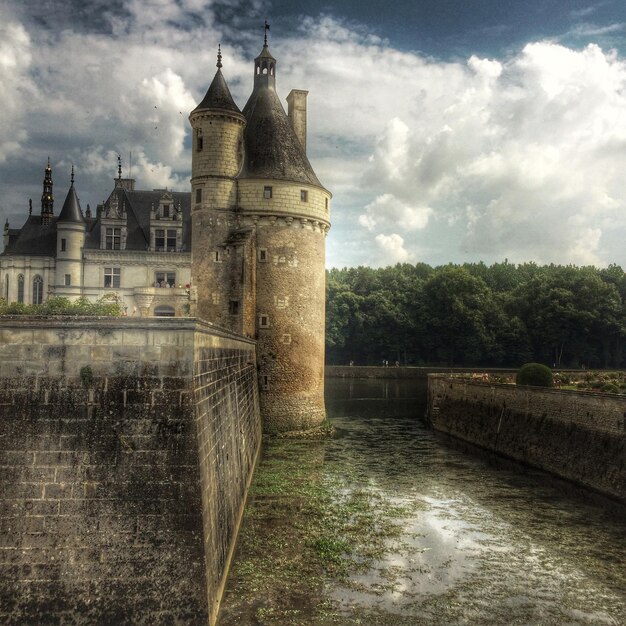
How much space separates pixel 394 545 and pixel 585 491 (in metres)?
10.0

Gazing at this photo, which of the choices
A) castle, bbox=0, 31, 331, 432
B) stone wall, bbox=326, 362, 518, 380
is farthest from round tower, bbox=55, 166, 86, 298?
stone wall, bbox=326, 362, 518, 380

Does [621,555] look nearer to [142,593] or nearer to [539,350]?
[142,593]

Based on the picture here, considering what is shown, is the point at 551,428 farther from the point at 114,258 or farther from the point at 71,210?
the point at 71,210

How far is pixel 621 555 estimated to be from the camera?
1744 cm

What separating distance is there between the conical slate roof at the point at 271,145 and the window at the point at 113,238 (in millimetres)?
21171

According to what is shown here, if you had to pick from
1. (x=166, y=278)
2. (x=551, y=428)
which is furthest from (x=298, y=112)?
(x=551, y=428)

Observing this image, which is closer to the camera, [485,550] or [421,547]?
[485,550]

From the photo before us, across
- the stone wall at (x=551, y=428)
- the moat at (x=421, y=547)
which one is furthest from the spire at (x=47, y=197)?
the moat at (x=421, y=547)

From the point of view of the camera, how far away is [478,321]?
8869 centimetres

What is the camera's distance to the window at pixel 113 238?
56969mm

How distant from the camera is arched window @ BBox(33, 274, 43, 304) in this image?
57.7m

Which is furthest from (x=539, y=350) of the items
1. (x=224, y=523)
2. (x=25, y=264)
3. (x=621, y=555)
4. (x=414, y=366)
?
(x=224, y=523)

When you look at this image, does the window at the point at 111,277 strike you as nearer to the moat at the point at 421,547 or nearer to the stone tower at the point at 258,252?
the stone tower at the point at 258,252

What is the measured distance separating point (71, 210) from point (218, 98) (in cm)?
2573
